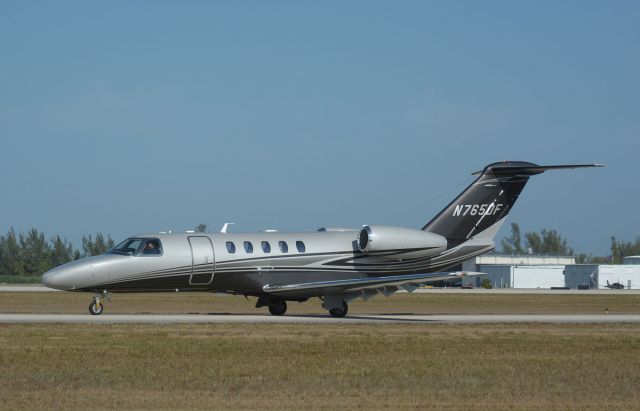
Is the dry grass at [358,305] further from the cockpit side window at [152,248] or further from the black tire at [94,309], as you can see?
the cockpit side window at [152,248]

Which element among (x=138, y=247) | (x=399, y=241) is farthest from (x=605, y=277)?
(x=138, y=247)

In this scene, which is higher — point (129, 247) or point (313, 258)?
point (129, 247)

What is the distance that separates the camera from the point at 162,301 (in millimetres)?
47594

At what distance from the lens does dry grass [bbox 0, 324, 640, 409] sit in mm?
14672

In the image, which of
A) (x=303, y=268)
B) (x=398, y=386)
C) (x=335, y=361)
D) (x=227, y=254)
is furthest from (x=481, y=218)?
(x=398, y=386)

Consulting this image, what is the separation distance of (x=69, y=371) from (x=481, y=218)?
2100 cm

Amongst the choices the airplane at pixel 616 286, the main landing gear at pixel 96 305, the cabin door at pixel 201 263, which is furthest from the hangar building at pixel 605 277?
the main landing gear at pixel 96 305

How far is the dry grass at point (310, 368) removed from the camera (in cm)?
1467

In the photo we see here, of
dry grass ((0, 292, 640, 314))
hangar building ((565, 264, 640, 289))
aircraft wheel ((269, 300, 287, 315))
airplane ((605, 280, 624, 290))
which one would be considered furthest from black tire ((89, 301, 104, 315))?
hangar building ((565, 264, 640, 289))

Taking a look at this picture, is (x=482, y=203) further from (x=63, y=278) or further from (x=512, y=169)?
(x=63, y=278)

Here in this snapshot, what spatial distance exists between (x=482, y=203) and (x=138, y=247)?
1212 centimetres

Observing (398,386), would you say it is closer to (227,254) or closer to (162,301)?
(227,254)

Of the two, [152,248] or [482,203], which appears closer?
[152,248]

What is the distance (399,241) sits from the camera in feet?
112
